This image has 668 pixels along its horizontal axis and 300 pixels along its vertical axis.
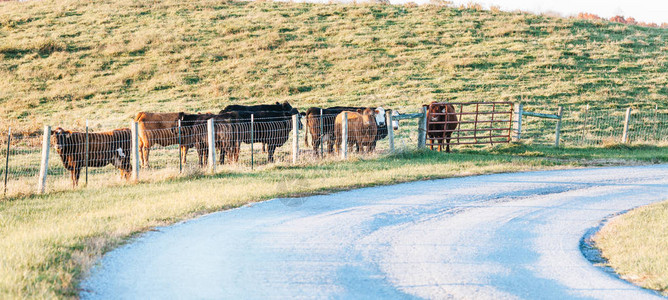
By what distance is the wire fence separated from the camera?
16203 millimetres

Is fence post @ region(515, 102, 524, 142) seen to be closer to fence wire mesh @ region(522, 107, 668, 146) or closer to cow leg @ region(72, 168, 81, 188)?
fence wire mesh @ region(522, 107, 668, 146)

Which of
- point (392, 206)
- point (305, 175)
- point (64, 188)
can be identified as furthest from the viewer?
point (305, 175)

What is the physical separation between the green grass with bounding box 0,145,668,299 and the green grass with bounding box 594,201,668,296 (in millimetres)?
→ 5500

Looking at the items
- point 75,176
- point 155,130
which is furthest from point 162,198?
point 155,130

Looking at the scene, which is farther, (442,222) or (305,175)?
(305,175)

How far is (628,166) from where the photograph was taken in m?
18.7

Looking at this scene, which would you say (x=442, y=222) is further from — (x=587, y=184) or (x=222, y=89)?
(x=222, y=89)

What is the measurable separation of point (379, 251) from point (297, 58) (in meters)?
34.4

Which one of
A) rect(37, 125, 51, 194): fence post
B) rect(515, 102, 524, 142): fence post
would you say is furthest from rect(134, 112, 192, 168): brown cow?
rect(515, 102, 524, 142): fence post

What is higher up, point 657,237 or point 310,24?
point 310,24

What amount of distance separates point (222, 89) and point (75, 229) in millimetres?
27688

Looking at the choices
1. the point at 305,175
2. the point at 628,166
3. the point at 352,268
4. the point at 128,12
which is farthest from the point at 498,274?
the point at 128,12

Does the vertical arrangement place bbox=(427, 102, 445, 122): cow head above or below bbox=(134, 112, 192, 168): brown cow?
above

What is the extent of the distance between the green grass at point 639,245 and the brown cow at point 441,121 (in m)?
11.0
